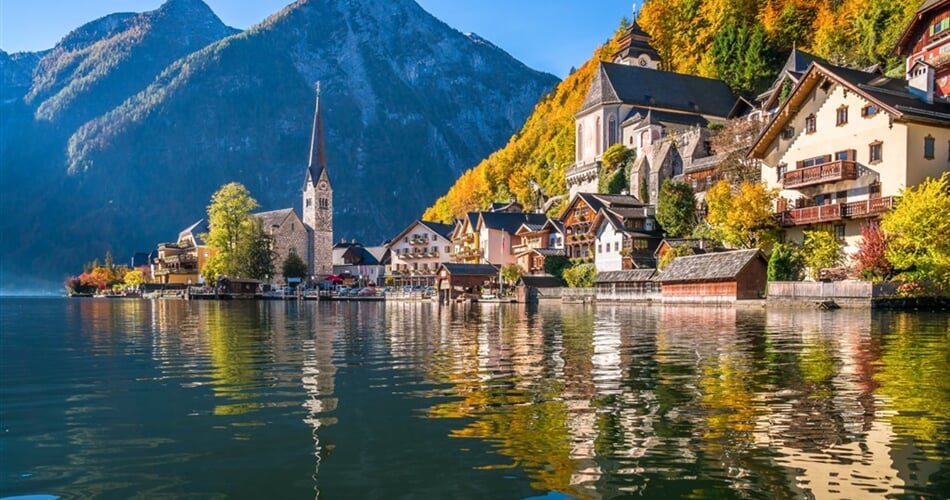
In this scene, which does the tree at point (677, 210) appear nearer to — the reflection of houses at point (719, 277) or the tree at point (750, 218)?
the tree at point (750, 218)

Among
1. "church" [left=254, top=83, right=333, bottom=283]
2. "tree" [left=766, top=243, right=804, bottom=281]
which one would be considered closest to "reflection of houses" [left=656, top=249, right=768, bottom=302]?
"tree" [left=766, top=243, right=804, bottom=281]

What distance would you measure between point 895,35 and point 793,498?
82830 millimetres

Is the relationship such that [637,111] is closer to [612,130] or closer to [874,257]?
[612,130]

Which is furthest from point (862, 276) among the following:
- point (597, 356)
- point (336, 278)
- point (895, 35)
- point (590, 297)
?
point (336, 278)

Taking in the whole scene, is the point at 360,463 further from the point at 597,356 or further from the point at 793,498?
the point at 597,356

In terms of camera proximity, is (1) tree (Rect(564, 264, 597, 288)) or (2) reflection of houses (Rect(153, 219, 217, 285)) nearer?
(1) tree (Rect(564, 264, 597, 288))

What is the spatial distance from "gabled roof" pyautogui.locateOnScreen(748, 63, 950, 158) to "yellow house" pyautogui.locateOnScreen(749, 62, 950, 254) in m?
0.07

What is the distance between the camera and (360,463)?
28.8 feet

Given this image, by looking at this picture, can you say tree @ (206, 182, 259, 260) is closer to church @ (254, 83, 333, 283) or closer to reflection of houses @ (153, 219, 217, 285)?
church @ (254, 83, 333, 283)

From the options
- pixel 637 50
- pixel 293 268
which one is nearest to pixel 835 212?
pixel 637 50

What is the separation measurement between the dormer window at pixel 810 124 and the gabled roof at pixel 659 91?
45.3 meters

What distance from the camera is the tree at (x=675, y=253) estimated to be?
6519 centimetres

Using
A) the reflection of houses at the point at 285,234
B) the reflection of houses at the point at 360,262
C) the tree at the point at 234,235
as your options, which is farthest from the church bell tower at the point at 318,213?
the tree at the point at 234,235

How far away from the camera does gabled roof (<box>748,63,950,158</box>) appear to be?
1863 inches
